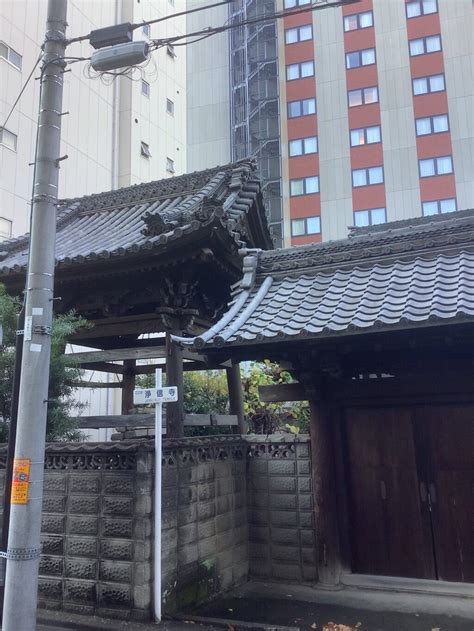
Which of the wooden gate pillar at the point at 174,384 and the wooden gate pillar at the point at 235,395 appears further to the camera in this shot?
the wooden gate pillar at the point at 235,395

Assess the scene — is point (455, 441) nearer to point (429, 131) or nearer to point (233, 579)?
point (233, 579)

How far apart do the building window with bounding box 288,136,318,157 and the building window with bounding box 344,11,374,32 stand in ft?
22.5

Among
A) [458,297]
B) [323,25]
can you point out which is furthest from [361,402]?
[323,25]

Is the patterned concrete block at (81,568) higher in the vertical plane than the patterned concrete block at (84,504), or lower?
lower

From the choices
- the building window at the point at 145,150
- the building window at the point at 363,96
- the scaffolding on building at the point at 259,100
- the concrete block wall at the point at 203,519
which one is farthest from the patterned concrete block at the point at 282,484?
the building window at the point at 363,96

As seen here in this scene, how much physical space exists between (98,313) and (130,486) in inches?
151

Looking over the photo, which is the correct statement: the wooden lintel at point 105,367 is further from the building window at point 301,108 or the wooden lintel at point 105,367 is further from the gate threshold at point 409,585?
the building window at point 301,108

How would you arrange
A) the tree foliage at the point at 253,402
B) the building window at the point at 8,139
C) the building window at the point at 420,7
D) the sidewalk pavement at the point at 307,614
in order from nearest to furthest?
1. the sidewalk pavement at the point at 307,614
2. the tree foliage at the point at 253,402
3. the building window at the point at 8,139
4. the building window at the point at 420,7

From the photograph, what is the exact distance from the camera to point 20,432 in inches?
174

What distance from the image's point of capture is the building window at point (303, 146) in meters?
33.0

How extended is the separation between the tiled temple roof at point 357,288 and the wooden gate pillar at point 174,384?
124 cm

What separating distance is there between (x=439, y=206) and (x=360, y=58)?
1041cm

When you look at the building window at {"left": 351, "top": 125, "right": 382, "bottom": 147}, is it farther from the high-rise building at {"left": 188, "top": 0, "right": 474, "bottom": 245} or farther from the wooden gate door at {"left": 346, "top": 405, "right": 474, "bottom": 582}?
the wooden gate door at {"left": 346, "top": 405, "right": 474, "bottom": 582}

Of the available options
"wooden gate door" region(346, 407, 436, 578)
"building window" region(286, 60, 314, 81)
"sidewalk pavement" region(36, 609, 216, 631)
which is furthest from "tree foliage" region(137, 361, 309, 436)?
"building window" region(286, 60, 314, 81)
